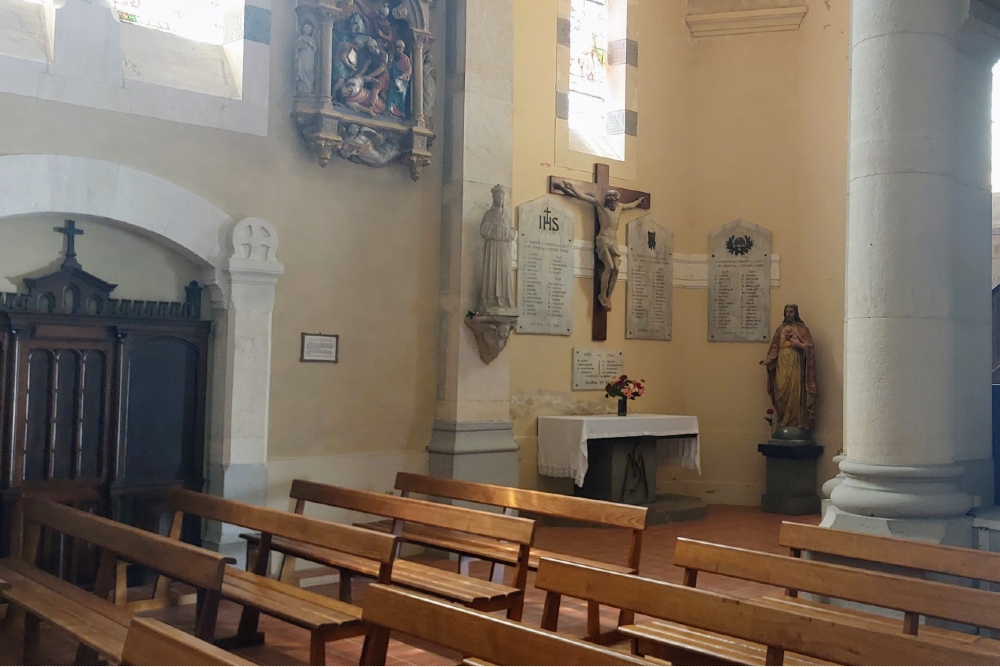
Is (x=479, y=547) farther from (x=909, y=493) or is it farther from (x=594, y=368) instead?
(x=594, y=368)

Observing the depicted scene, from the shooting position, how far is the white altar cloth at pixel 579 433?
842 cm

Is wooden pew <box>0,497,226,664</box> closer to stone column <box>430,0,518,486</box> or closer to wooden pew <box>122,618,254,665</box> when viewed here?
wooden pew <box>122,618,254,665</box>

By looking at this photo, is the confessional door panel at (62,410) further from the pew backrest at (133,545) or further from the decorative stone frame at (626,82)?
the decorative stone frame at (626,82)

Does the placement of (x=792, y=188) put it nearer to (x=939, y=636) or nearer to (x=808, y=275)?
(x=808, y=275)

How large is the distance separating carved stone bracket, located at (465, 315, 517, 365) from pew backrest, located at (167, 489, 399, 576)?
2.73m

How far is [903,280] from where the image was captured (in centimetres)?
447

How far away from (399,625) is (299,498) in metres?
3.56

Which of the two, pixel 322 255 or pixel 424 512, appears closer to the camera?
pixel 424 512

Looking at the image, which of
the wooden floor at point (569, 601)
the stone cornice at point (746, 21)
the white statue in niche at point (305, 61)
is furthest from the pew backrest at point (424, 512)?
the stone cornice at point (746, 21)

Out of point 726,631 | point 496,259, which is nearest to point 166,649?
point 726,631

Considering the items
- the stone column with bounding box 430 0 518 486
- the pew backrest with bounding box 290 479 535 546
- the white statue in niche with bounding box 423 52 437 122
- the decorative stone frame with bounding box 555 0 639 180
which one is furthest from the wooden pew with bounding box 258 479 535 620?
the decorative stone frame with bounding box 555 0 639 180

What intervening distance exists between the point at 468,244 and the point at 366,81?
1480mm

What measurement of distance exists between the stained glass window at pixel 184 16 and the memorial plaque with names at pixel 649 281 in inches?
188

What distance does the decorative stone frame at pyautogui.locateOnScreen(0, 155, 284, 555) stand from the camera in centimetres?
604
